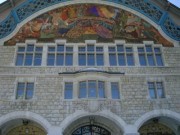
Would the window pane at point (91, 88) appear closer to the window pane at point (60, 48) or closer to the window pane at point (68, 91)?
the window pane at point (68, 91)

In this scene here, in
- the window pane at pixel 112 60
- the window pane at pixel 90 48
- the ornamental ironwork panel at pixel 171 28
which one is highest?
the ornamental ironwork panel at pixel 171 28

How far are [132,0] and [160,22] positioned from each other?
2.79 m

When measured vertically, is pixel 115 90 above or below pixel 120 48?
below

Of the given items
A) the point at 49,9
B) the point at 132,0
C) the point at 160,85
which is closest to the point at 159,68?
the point at 160,85

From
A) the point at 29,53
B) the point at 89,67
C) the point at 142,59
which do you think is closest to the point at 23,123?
the point at 29,53

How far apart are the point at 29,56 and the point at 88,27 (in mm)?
4600

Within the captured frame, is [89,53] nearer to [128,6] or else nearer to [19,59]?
[19,59]

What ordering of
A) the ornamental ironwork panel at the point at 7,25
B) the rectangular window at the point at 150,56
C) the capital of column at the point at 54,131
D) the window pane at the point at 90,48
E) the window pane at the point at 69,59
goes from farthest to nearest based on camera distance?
the ornamental ironwork panel at the point at 7,25, the window pane at the point at 90,48, the rectangular window at the point at 150,56, the window pane at the point at 69,59, the capital of column at the point at 54,131

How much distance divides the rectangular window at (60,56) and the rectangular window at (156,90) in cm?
540

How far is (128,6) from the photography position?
22344 millimetres

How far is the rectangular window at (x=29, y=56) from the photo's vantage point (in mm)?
19969

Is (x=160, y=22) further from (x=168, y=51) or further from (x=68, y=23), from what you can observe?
(x=68, y=23)

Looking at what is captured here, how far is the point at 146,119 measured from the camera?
1789cm

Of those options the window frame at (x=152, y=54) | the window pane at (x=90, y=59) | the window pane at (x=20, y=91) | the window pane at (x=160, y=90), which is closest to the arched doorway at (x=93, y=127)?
A: the window pane at (x=160, y=90)
